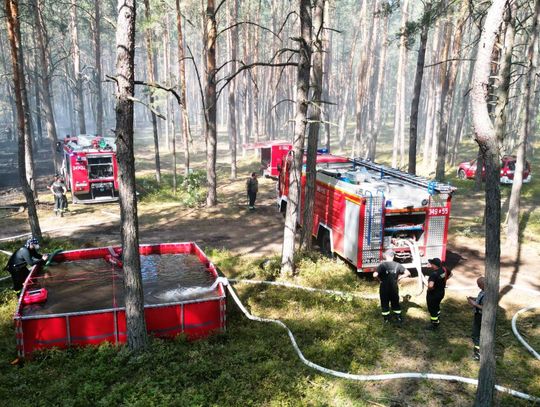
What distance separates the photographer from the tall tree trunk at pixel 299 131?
10.4 m

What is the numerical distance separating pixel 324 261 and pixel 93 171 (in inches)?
525

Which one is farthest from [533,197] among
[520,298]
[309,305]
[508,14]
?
[309,305]

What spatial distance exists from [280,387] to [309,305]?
10.5ft

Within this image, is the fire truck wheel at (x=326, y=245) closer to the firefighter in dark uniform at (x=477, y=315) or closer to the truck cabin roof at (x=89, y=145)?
the firefighter in dark uniform at (x=477, y=315)

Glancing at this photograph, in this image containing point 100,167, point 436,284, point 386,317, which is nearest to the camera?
point 436,284

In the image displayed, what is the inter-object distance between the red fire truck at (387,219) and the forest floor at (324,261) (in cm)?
77

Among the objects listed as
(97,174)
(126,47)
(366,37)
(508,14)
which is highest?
(366,37)

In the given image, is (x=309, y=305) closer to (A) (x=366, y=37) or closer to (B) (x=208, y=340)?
(B) (x=208, y=340)

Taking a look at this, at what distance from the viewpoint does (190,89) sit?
79000 mm

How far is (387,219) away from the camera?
11.0m

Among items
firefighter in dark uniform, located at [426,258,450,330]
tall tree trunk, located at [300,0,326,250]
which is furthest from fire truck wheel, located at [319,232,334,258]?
firefighter in dark uniform, located at [426,258,450,330]

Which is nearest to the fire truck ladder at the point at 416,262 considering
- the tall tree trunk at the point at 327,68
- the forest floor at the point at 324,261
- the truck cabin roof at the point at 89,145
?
the forest floor at the point at 324,261

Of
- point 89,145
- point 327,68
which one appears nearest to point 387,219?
point 89,145

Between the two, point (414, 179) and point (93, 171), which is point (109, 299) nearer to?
point (414, 179)
